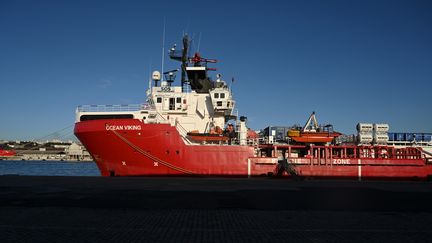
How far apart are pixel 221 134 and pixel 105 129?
27.7 feet

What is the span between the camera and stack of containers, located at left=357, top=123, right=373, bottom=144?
28844 mm

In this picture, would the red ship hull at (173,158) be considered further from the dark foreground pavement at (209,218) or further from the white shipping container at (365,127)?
the dark foreground pavement at (209,218)

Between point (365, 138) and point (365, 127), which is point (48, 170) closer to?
point (365, 138)

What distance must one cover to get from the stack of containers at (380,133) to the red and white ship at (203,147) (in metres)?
1.28

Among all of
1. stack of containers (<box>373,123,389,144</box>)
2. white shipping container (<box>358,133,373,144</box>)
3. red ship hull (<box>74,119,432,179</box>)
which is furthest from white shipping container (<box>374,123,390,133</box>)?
red ship hull (<box>74,119,432,179</box>)

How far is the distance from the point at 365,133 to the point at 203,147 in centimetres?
1480

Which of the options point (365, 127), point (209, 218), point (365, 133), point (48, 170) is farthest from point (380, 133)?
point (48, 170)

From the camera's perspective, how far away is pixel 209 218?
784 centimetres

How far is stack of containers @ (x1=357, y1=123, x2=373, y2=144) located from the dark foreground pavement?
18.0 metres

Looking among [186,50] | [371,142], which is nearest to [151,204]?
[186,50]

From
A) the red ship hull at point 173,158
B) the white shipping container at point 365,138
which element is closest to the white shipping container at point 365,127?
the white shipping container at point 365,138

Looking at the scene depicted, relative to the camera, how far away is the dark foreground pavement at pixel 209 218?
20.2ft

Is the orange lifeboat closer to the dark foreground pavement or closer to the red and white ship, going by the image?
the red and white ship

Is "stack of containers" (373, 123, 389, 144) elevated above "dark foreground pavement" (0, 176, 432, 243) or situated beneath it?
elevated above
